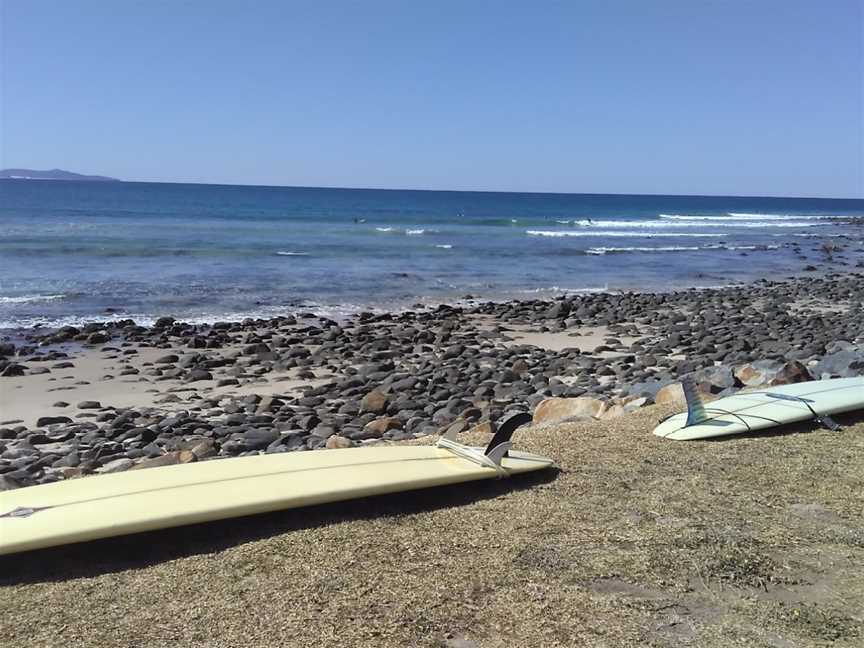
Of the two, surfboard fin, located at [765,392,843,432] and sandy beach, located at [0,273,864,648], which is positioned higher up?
surfboard fin, located at [765,392,843,432]

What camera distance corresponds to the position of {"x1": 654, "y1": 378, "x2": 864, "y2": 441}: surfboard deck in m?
5.97

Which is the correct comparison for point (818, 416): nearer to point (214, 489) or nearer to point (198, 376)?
point (214, 489)

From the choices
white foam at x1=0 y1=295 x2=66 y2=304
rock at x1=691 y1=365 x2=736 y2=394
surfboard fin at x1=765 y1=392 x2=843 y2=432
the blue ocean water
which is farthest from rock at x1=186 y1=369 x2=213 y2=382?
white foam at x1=0 y1=295 x2=66 y2=304

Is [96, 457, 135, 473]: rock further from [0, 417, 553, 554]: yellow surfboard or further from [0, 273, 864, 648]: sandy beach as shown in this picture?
[0, 417, 553, 554]: yellow surfboard

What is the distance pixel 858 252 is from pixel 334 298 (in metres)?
28.2

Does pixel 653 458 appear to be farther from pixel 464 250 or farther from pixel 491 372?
pixel 464 250

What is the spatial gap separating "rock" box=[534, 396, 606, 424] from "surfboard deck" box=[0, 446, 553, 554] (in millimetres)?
2123

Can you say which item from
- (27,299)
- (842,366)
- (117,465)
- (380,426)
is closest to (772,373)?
(842,366)

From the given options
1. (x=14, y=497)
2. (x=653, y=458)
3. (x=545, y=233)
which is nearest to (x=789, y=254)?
(x=545, y=233)

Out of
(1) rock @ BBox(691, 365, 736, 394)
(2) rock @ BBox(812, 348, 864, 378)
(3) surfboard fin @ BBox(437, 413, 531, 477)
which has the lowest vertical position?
(1) rock @ BBox(691, 365, 736, 394)

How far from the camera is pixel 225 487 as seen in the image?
14.2ft

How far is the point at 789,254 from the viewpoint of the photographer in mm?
34875

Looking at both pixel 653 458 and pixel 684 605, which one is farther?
pixel 653 458

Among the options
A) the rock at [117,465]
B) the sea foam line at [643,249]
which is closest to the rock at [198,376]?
the rock at [117,465]
